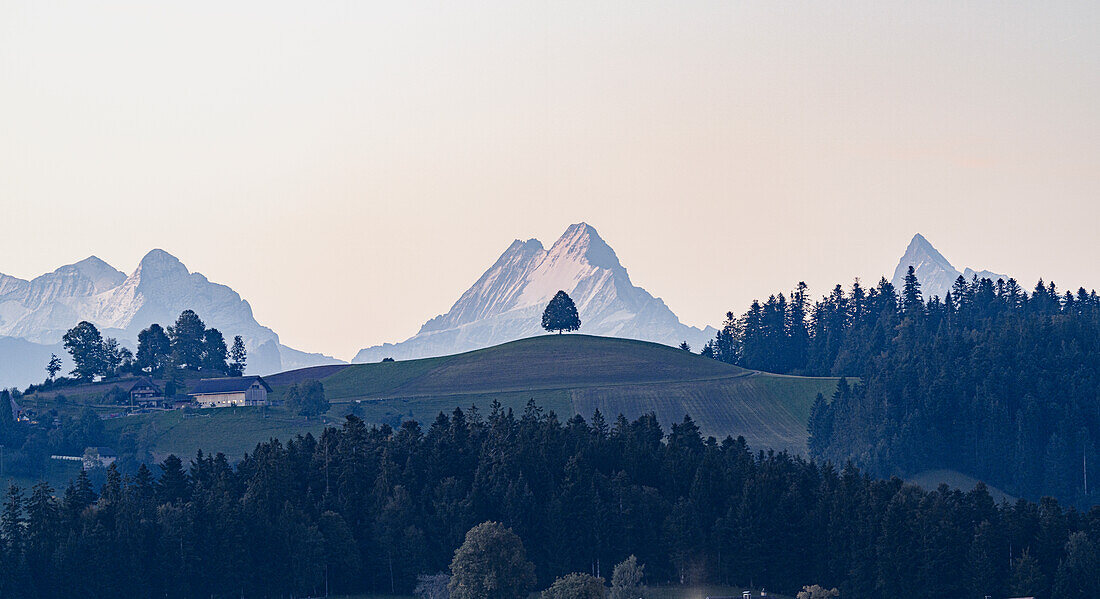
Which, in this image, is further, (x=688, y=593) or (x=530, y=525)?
(x=530, y=525)

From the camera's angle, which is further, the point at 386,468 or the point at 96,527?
the point at 386,468

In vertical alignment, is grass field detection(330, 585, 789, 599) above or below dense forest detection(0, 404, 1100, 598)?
below

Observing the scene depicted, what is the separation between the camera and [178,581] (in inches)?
5217

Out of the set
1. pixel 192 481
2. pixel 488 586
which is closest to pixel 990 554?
pixel 488 586

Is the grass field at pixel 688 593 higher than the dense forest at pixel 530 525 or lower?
lower

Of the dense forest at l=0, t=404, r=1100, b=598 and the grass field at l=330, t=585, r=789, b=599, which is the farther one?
the grass field at l=330, t=585, r=789, b=599

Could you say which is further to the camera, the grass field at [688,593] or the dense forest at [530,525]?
the grass field at [688,593]

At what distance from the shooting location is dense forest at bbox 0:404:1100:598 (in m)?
132

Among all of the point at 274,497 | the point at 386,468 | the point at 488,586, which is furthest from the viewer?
the point at 386,468

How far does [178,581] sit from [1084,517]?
92397mm

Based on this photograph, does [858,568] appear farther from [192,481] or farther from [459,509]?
[192,481]

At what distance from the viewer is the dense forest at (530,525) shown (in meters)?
132

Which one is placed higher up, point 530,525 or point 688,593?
point 530,525

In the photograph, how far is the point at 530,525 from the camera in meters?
148
